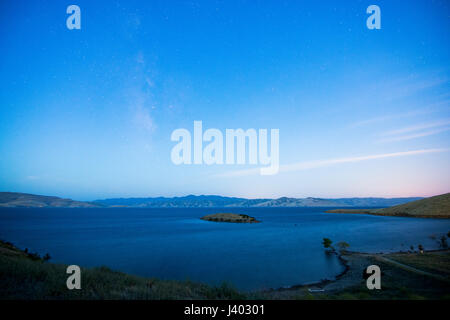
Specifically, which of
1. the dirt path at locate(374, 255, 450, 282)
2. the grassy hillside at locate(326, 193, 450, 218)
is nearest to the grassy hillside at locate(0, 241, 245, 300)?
the dirt path at locate(374, 255, 450, 282)

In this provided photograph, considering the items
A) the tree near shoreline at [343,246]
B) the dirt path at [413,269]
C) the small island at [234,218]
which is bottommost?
the small island at [234,218]

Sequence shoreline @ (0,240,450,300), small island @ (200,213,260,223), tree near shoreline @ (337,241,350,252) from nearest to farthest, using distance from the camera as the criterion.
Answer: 1. shoreline @ (0,240,450,300)
2. tree near shoreline @ (337,241,350,252)
3. small island @ (200,213,260,223)

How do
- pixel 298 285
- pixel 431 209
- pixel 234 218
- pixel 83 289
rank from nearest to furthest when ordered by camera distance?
1. pixel 83 289
2. pixel 298 285
3. pixel 431 209
4. pixel 234 218

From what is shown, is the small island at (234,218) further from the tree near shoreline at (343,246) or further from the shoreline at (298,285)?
the shoreline at (298,285)

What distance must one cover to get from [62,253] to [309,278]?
30.9 metres

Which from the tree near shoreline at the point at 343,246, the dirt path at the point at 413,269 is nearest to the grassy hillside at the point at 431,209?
the tree near shoreline at the point at 343,246

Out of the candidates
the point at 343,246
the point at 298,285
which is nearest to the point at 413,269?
the point at 298,285

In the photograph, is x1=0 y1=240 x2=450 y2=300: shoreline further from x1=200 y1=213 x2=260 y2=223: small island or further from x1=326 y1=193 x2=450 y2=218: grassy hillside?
x1=326 y1=193 x2=450 y2=218: grassy hillside

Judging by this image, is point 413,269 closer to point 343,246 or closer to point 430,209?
point 343,246

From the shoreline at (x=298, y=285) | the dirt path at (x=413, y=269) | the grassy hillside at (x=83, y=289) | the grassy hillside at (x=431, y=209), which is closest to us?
the grassy hillside at (x=83, y=289)

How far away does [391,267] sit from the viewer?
18266 mm

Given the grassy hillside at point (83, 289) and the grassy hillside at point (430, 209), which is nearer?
the grassy hillside at point (83, 289)
